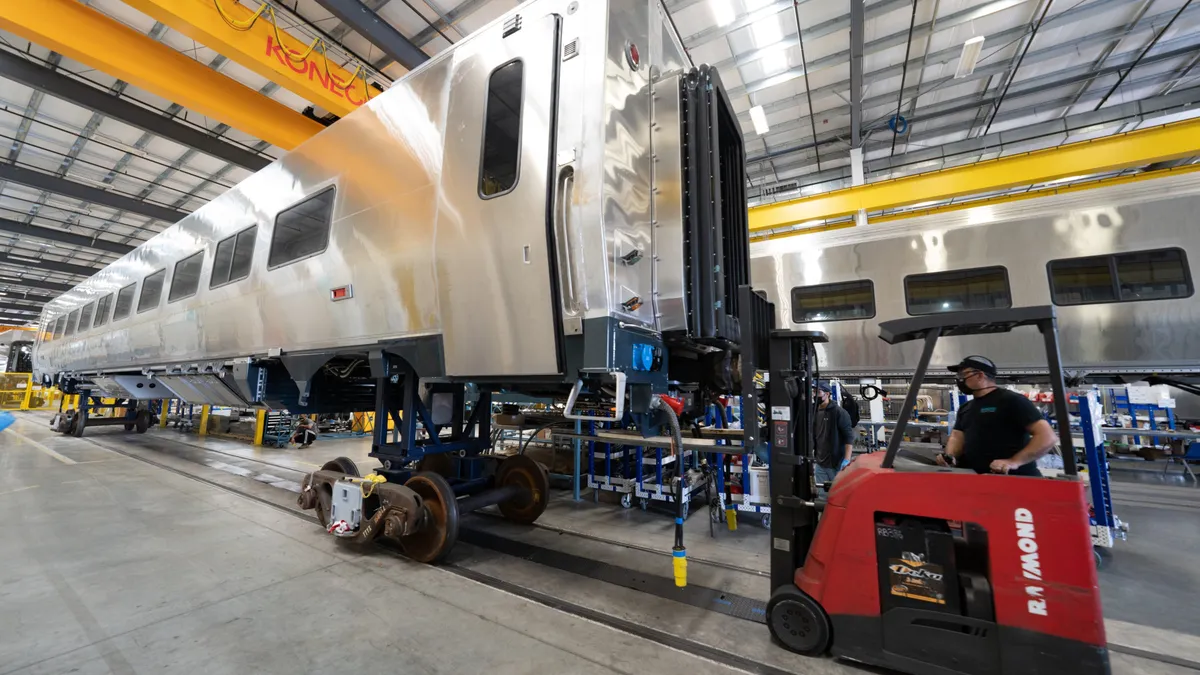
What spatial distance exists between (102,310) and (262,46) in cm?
612

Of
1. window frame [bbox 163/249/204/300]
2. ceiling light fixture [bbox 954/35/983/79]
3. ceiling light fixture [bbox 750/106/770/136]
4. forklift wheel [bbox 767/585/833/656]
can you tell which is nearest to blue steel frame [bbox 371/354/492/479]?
forklift wheel [bbox 767/585/833/656]

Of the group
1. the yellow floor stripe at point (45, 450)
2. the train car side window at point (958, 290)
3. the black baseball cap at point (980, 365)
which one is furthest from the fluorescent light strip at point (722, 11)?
the yellow floor stripe at point (45, 450)

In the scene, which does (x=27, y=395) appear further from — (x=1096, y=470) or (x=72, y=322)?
(x=1096, y=470)

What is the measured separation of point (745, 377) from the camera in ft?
8.02

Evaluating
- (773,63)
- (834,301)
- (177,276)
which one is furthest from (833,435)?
(177,276)

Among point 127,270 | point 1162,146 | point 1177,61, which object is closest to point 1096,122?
point 1177,61

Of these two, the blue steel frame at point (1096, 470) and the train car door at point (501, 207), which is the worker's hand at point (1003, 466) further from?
the blue steel frame at point (1096, 470)

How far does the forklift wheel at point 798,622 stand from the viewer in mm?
2169

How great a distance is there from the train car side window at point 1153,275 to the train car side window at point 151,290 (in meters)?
11.4

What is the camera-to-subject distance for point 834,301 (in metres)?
6.36

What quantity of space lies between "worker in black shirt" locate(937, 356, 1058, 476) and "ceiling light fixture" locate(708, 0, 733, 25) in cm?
628

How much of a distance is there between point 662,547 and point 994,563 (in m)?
2.43

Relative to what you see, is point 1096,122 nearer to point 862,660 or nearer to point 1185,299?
point 1185,299

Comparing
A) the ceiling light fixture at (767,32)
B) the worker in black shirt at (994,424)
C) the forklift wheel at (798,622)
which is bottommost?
the forklift wheel at (798,622)
